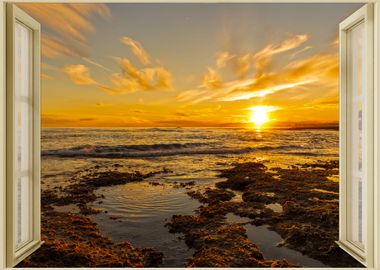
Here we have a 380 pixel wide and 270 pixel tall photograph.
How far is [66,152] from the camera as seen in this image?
335cm

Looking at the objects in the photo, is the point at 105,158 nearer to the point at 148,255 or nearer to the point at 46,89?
the point at 46,89

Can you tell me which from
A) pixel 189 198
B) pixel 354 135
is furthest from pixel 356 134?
pixel 189 198

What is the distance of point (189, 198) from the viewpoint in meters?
3.04

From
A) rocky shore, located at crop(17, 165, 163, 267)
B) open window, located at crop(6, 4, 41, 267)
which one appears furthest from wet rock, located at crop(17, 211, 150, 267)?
open window, located at crop(6, 4, 41, 267)

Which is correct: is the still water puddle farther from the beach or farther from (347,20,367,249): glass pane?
(347,20,367,249): glass pane

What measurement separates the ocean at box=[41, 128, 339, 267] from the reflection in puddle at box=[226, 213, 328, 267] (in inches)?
21.5

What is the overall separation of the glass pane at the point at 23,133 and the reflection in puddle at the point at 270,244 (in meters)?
1.61

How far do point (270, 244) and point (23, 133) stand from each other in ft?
6.21

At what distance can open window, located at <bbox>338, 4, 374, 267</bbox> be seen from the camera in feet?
5.60

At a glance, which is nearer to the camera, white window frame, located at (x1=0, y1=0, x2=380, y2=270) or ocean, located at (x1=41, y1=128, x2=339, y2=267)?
white window frame, located at (x1=0, y1=0, x2=380, y2=270)

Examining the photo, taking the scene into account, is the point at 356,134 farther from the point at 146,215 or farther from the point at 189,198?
the point at 146,215

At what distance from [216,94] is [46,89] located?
169 centimetres
